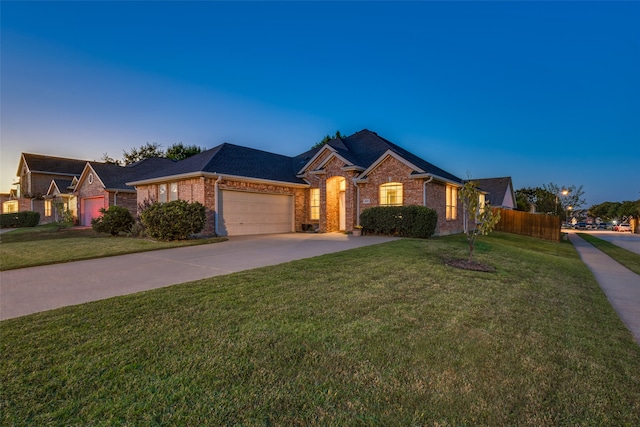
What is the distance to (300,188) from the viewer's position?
17641 mm

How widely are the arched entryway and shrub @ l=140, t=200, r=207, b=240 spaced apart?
23.8 ft

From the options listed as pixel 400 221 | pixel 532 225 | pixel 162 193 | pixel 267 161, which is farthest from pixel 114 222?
pixel 532 225

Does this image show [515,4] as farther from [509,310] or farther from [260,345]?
[260,345]

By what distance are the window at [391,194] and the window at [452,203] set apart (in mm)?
3454

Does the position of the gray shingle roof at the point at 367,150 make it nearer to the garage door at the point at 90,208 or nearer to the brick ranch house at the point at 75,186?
the brick ranch house at the point at 75,186

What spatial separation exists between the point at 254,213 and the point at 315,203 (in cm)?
403

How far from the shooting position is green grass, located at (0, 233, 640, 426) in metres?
2.08

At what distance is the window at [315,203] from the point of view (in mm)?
17375

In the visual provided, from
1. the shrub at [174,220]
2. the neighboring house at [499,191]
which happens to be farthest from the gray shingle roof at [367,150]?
the neighboring house at [499,191]

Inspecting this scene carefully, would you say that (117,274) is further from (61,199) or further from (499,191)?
(499,191)

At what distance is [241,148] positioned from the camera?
696 inches

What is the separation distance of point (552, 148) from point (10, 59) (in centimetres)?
5040

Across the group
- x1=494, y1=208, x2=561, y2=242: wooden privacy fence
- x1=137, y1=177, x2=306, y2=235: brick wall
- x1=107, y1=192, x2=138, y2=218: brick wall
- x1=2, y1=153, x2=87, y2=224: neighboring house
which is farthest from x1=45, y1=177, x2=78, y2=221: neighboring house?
x1=494, y1=208, x2=561, y2=242: wooden privacy fence

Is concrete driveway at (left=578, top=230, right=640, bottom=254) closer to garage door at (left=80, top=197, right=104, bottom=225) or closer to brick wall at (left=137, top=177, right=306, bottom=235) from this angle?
brick wall at (left=137, top=177, right=306, bottom=235)
